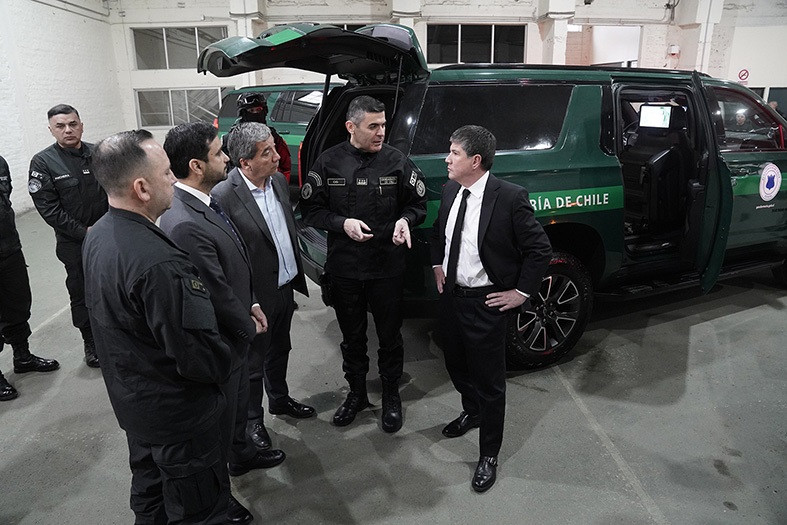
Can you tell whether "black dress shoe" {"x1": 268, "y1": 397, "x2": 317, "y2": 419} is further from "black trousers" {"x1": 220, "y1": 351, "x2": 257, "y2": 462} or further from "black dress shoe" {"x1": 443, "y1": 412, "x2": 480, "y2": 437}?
"black dress shoe" {"x1": 443, "y1": 412, "x2": 480, "y2": 437}

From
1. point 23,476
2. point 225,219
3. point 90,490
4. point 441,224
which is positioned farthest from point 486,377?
point 23,476

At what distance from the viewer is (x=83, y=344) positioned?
155 inches

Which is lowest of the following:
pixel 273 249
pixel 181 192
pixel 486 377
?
pixel 486 377

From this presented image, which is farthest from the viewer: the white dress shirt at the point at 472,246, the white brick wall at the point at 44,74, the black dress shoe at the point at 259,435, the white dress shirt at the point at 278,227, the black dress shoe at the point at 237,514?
the white brick wall at the point at 44,74

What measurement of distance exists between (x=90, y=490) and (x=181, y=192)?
1527mm

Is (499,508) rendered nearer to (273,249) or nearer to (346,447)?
(346,447)

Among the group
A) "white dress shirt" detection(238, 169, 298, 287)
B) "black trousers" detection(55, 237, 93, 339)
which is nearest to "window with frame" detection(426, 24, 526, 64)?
"black trousers" detection(55, 237, 93, 339)

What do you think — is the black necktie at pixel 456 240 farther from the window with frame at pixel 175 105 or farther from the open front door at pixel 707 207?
the window with frame at pixel 175 105

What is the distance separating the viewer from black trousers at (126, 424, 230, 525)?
1605 millimetres

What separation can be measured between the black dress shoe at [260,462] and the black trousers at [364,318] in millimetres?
576

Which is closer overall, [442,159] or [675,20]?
[442,159]

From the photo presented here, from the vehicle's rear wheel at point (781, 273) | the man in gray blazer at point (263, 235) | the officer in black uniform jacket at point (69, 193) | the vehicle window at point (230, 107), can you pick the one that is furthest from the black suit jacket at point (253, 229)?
the vehicle window at point (230, 107)

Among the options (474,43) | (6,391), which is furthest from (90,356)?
(474,43)

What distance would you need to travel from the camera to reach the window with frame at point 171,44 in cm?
1188
